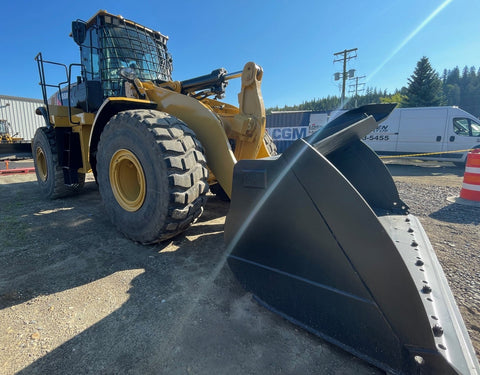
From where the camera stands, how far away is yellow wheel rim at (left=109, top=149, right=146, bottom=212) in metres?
Result: 3.00

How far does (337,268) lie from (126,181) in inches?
109

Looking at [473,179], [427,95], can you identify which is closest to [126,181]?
[473,179]

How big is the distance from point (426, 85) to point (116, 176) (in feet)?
151

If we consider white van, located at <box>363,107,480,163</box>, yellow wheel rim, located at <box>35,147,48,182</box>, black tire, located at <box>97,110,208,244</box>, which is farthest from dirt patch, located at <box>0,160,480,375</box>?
white van, located at <box>363,107,480,163</box>

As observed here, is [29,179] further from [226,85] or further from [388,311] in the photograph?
[388,311]

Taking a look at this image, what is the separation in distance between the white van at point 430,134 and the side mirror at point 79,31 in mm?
11528

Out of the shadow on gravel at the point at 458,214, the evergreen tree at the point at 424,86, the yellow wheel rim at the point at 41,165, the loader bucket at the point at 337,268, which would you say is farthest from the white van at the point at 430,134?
the evergreen tree at the point at 424,86

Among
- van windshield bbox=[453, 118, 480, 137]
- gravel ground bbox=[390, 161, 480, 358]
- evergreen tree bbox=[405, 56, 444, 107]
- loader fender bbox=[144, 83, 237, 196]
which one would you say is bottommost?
gravel ground bbox=[390, 161, 480, 358]

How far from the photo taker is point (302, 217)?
1.67 metres

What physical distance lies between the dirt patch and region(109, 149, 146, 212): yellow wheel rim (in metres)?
0.51

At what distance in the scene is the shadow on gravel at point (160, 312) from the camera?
1.54 metres

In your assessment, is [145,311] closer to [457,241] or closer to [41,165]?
[457,241]

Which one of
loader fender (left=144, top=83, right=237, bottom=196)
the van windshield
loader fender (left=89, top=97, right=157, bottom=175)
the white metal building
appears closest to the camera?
loader fender (left=144, top=83, right=237, bottom=196)

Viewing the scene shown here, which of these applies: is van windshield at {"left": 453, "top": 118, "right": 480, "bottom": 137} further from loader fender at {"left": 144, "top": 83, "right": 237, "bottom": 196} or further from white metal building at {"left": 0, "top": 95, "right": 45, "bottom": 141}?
white metal building at {"left": 0, "top": 95, "right": 45, "bottom": 141}
